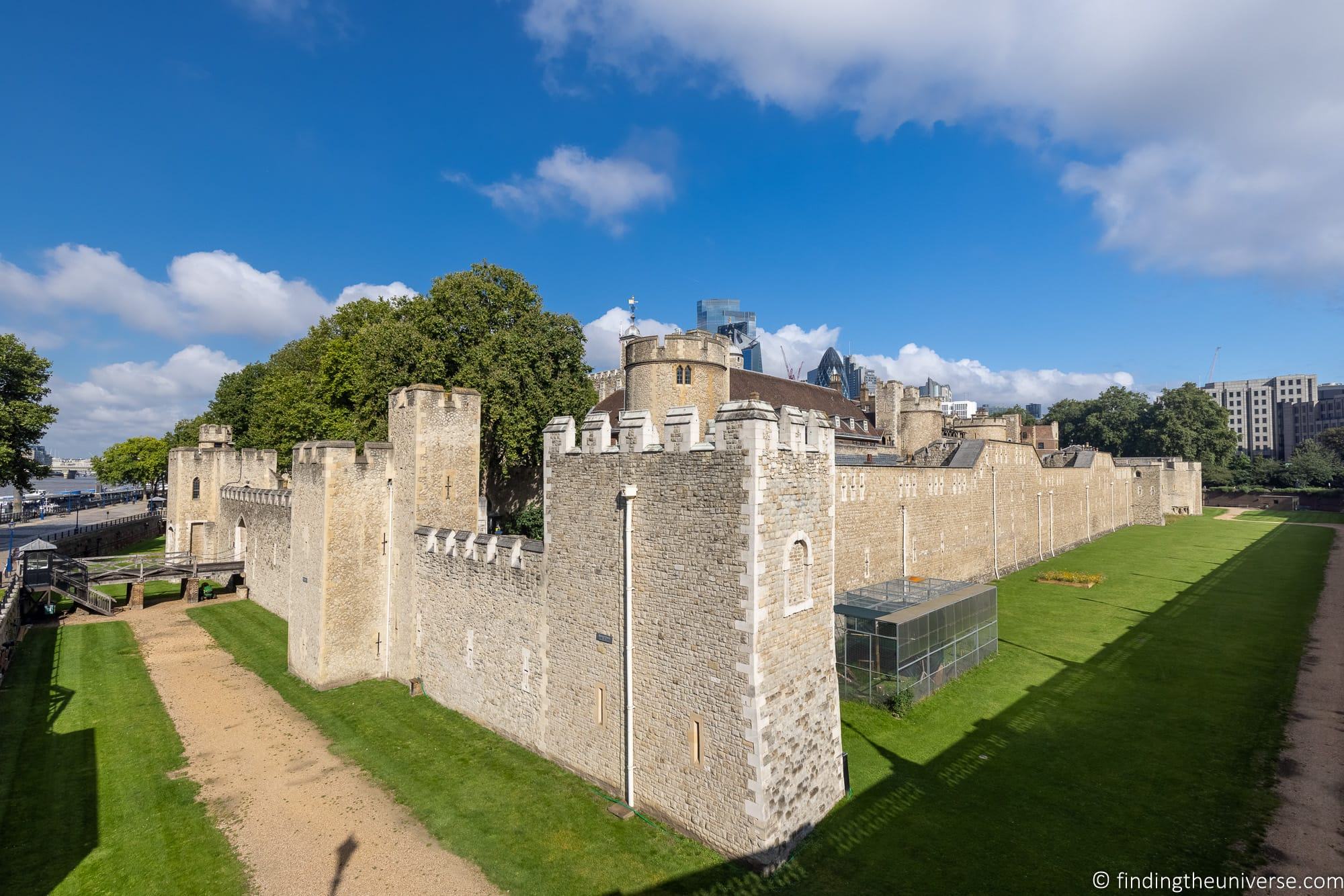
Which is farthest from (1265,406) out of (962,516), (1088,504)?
(962,516)

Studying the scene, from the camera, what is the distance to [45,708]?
56.9 feet

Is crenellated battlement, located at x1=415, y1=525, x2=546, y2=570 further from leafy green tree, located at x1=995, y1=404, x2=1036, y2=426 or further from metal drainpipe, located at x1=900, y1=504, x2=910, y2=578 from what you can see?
leafy green tree, located at x1=995, y1=404, x2=1036, y2=426

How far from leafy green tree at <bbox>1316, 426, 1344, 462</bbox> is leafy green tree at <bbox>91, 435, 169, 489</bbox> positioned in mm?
150734

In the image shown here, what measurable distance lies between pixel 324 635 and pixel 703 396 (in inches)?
652

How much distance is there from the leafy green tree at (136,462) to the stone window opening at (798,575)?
8449cm

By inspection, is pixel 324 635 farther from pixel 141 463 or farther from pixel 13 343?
pixel 141 463

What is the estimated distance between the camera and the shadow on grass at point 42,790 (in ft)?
36.1

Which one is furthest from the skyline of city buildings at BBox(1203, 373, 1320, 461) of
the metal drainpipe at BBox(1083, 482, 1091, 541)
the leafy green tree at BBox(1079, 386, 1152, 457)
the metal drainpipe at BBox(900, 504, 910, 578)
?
the metal drainpipe at BBox(900, 504, 910, 578)

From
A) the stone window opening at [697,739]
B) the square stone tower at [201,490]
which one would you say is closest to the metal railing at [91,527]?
the square stone tower at [201,490]

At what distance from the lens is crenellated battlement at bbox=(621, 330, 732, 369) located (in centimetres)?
2720

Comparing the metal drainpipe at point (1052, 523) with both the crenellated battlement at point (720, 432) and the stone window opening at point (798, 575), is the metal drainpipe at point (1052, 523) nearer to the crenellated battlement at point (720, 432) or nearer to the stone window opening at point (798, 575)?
the crenellated battlement at point (720, 432)

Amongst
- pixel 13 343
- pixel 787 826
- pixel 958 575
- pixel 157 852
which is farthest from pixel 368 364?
pixel 958 575

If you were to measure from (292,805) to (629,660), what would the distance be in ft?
25.1

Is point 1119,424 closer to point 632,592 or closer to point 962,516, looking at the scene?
point 962,516
